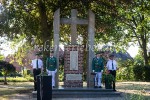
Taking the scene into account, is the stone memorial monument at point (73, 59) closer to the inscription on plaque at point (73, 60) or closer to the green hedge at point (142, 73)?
the inscription on plaque at point (73, 60)

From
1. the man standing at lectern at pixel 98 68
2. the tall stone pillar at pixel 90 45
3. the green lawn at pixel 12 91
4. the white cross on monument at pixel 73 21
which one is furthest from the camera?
the white cross on monument at pixel 73 21

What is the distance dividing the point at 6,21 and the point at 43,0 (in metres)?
→ 2.69

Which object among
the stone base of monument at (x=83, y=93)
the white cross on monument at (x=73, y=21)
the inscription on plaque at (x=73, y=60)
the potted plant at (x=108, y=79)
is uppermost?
the white cross on monument at (x=73, y=21)

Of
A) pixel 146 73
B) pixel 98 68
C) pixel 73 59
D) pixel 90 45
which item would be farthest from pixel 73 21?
pixel 146 73

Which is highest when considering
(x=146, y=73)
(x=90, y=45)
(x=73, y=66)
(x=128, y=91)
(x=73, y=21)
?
(x=73, y=21)

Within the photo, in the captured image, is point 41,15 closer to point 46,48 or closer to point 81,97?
point 46,48

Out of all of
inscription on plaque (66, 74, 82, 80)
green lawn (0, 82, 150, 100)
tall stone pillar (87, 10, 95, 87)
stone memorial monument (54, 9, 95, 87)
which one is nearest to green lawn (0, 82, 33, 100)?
green lawn (0, 82, 150, 100)

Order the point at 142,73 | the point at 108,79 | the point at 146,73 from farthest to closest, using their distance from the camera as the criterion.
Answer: the point at 142,73
the point at 146,73
the point at 108,79

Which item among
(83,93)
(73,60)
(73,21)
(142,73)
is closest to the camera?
(83,93)

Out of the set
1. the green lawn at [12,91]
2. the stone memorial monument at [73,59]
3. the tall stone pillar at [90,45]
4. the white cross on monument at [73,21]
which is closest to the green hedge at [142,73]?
the green lawn at [12,91]

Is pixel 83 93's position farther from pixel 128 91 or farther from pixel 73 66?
pixel 128 91

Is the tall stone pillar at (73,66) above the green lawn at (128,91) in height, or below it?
above

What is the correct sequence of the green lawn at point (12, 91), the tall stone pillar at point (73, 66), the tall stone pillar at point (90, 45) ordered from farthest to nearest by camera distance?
the tall stone pillar at point (90, 45), the tall stone pillar at point (73, 66), the green lawn at point (12, 91)

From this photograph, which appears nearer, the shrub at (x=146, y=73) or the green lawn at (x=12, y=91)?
the green lawn at (x=12, y=91)
